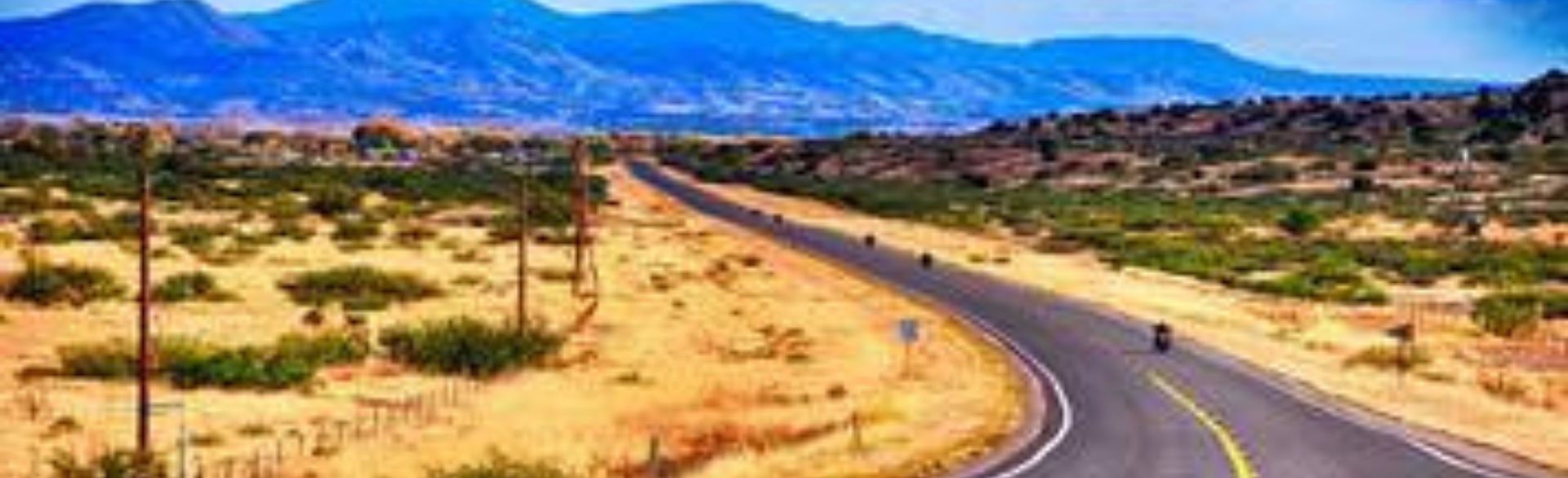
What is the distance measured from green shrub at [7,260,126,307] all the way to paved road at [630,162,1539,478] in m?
27.2

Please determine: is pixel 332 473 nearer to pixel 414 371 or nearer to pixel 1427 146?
pixel 414 371

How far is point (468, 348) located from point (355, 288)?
19.7m

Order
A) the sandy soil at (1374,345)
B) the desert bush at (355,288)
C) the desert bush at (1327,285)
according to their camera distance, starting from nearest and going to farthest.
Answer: the sandy soil at (1374,345) < the desert bush at (355,288) < the desert bush at (1327,285)

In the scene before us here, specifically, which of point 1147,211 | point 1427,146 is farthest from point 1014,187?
point 1147,211

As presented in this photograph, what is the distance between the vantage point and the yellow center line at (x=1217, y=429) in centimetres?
3384

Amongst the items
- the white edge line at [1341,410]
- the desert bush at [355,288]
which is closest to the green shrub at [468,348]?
the desert bush at [355,288]

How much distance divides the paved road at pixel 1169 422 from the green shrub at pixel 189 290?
24.1m

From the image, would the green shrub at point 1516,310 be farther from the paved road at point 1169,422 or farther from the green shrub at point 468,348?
the green shrub at point 468,348

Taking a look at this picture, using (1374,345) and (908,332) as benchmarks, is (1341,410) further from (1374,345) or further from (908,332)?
(1374,345)

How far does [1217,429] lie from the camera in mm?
39031

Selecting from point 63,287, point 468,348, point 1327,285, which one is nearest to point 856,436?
point 468,348

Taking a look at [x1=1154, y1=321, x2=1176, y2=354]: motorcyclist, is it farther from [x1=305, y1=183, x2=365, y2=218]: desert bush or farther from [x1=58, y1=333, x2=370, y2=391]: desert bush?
[x1=305, y1=183, x2=365, y2=218]: desert bush

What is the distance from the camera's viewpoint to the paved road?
34062 mm

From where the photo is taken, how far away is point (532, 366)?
53.9 m
